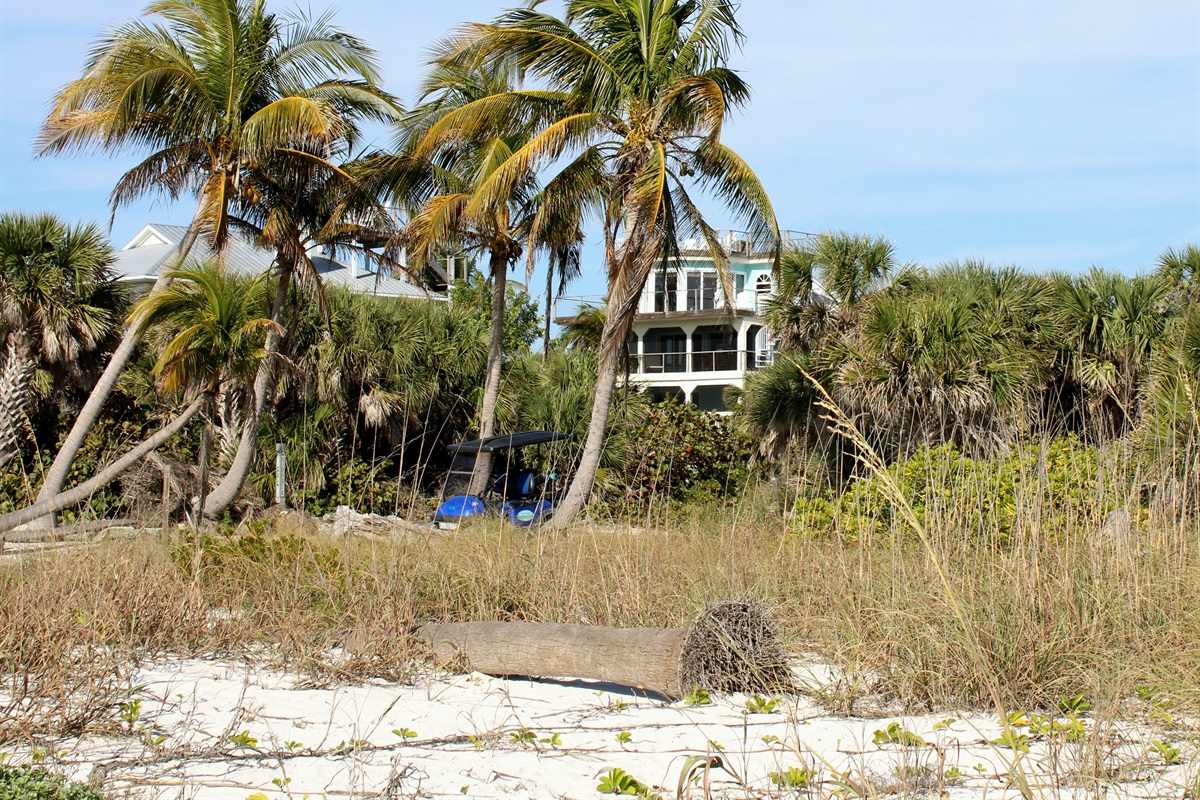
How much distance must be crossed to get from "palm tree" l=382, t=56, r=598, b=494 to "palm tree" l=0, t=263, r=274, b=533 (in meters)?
5.00

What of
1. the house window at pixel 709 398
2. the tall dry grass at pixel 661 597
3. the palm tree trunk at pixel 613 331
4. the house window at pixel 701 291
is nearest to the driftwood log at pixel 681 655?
the tall dry grass at pixel 661 597

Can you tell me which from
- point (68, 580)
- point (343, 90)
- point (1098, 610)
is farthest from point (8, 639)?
point (343, 90)

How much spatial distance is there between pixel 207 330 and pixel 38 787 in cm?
928

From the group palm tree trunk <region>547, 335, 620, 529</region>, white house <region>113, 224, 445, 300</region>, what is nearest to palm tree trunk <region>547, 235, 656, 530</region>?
palm tree trunk <region>547, 335, 620, 529</region>

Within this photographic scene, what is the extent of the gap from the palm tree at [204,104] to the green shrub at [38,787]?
12.6 metres

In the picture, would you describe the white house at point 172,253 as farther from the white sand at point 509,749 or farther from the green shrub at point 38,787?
the green shrub at point 38,787

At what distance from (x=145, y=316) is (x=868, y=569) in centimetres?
979

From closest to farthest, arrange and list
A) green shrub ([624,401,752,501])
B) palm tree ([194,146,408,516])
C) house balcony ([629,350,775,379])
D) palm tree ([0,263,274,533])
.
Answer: palm tree ([0,263,274,533]) → palm tree ([194,146,408,516]) → green shrub ([624,401,752,501]) → house balcony ([629,350,775,379])

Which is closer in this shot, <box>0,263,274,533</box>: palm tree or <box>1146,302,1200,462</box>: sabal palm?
<box>1146,302,1200,462</box>: sabal palm

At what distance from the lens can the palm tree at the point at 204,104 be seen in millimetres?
15992

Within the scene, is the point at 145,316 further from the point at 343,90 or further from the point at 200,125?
the point at 343,90

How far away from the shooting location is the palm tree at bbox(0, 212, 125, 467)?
17.8m

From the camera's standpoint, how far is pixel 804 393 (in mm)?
18859

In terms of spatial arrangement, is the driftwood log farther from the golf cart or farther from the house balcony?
the house balcony
